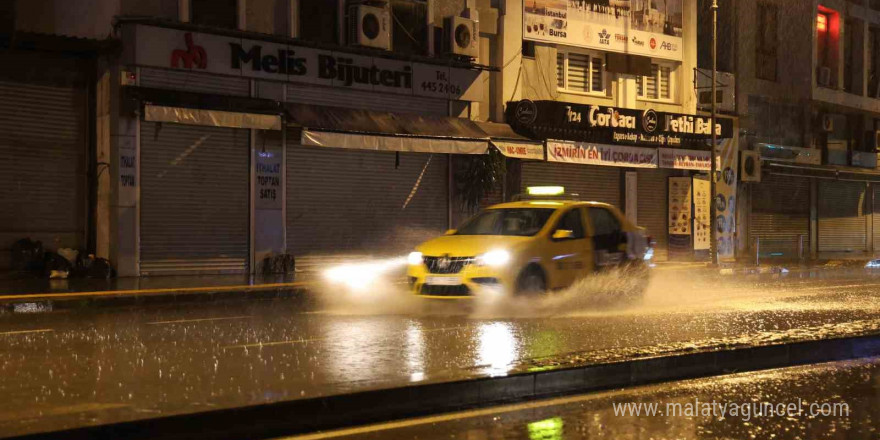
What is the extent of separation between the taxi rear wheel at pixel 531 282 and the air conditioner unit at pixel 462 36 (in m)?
12.3

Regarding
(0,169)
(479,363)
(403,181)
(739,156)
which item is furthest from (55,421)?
(739,156)

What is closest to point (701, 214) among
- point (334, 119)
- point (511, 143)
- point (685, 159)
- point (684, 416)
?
point (685, 159)

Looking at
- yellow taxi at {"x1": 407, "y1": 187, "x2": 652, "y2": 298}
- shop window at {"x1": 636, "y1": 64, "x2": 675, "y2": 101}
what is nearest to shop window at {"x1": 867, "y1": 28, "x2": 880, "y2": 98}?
shop window at {"x1": 636, "y1": 64, "x2": 675, "y2": 101}

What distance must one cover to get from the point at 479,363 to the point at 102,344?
429 cm

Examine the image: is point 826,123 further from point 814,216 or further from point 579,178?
point 579,178

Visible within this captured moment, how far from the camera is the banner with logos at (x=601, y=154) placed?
2775 cm

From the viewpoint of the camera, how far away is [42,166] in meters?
20.2

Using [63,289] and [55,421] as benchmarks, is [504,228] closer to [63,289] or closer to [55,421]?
[63,289]

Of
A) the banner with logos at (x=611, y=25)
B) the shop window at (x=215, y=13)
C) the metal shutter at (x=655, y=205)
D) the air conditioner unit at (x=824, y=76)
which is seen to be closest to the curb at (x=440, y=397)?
the shop window at (x=215, y=13)

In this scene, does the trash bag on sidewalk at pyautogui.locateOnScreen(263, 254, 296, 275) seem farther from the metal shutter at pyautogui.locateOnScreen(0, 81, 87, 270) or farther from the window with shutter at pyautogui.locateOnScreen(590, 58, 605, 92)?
the window with shutter at pyautogui.locateOnScreen(590, 58, 605, 92)

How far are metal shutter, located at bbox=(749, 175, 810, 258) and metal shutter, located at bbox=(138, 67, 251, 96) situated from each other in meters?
20.9

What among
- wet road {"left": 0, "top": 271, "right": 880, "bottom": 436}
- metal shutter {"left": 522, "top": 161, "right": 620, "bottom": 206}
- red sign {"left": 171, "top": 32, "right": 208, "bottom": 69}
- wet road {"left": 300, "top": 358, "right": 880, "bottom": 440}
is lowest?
wet road {"left": 300, "top": 358, "right": 880, "bottom": 440}

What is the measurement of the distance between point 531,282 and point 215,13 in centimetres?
1126

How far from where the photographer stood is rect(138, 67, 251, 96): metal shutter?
2102cm
